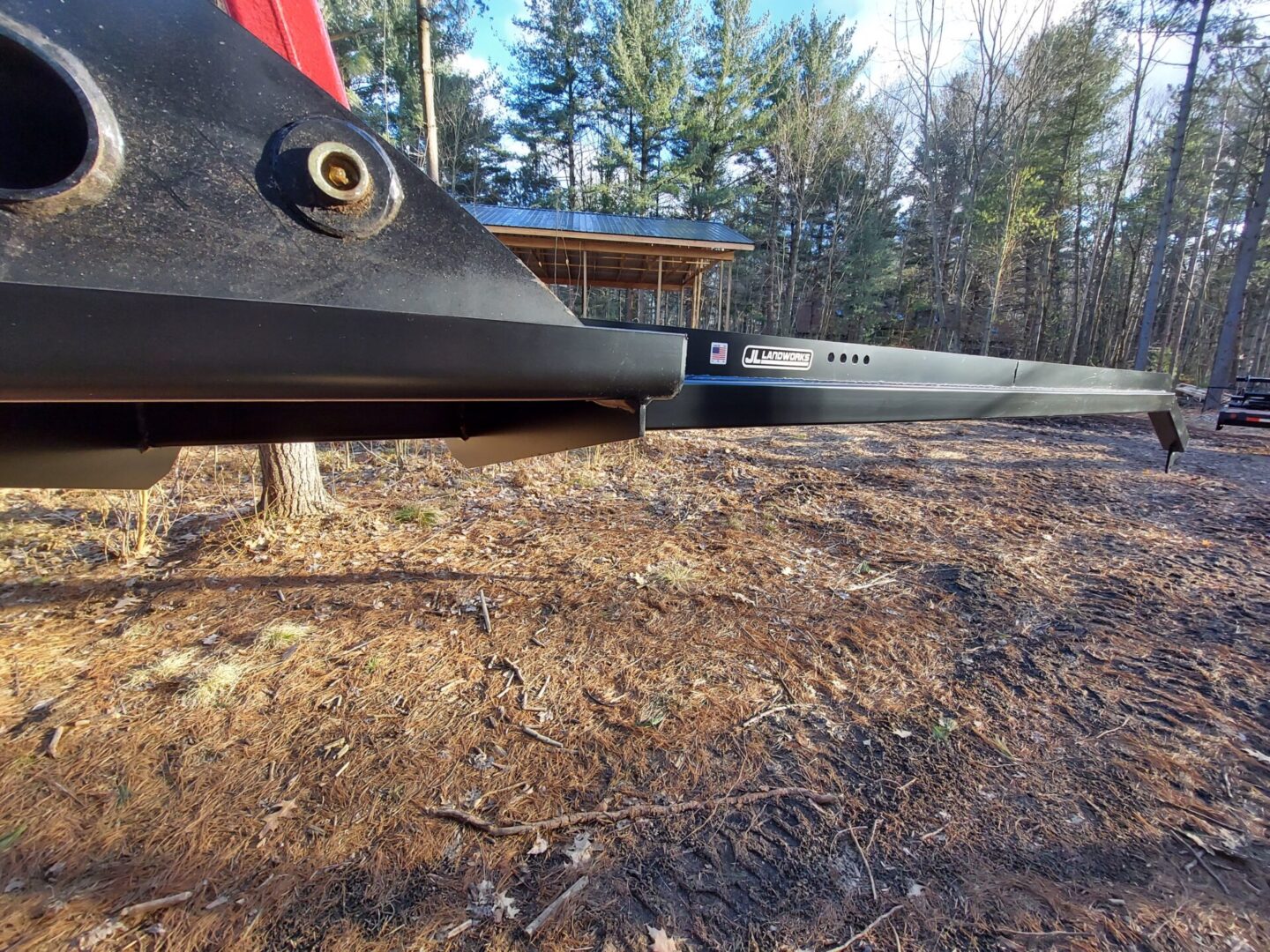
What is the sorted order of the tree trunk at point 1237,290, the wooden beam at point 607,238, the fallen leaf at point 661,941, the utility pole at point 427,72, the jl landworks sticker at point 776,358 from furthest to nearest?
the tree trunk at point 1237,290 → the wooden beam at point 607,238 → the utility pole at point 427,72 → the jl landworks sticker at point 776,358 → the fallen leaf at point 661,941

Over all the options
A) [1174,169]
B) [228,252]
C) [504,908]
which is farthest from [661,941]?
[1174,169]

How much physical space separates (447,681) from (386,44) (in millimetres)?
17588

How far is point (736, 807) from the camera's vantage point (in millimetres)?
1512

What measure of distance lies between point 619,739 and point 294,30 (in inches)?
77.7

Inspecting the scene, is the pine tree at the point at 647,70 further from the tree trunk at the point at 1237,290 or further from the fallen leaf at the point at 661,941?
the fallen leaf at the point at 661,941

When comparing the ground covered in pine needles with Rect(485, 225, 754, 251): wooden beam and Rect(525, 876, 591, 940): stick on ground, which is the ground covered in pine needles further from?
Rect(485, 225, 754, 251): wooden beam

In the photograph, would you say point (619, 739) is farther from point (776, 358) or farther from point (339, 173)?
point (339, 173)

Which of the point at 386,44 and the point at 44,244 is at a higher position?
the point at 386,44

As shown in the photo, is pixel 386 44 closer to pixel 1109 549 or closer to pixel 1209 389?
pixel 1109 549

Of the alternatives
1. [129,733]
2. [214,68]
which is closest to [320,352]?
[214,68]

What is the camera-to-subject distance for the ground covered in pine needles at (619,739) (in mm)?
1229

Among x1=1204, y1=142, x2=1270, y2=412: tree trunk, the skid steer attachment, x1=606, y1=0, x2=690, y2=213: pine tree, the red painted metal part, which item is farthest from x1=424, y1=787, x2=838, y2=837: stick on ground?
x1=606, y1=0, x2=690, y2=213: pine tree

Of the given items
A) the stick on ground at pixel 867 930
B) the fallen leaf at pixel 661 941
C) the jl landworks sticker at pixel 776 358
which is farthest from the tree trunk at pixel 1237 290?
the fallen leaf at pixel 661 941

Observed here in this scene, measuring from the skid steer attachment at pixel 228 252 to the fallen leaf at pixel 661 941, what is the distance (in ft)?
3.92
